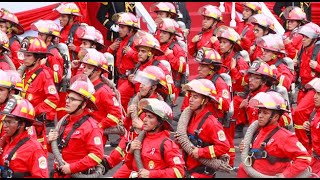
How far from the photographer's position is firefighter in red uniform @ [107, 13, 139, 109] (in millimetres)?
16359

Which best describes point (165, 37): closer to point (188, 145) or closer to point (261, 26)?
point (261, 26)

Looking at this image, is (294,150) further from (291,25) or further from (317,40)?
(291,25)

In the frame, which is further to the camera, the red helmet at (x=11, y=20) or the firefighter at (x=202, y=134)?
the red helmet at (x=11, y=20)

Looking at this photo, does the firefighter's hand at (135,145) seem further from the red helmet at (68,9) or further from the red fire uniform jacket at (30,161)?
the red helmet at (68,9)

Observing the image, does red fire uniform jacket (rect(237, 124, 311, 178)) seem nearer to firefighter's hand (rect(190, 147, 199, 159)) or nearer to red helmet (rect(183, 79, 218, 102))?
firefighter's hand (rect(190, 147, 199, 159))

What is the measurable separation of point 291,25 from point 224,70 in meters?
3.94

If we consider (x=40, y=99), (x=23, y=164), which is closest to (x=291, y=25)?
(x=40, y=99)

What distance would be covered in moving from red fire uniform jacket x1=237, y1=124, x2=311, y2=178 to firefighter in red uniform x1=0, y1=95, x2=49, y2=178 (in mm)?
2479

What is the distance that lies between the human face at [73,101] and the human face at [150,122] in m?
0.88

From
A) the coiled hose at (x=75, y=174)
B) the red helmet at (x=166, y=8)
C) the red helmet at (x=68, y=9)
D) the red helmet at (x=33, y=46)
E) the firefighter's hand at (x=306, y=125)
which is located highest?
the red helmet at (x=33, y=46)

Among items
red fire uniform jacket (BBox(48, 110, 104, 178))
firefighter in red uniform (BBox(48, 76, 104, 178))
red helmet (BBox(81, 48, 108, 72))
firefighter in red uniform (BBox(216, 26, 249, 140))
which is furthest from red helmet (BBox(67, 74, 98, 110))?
firefighter in red uniform (BBox(216, 26, 249, 140))

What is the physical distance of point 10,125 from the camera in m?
10.8

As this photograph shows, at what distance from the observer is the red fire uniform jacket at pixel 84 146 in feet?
36.9

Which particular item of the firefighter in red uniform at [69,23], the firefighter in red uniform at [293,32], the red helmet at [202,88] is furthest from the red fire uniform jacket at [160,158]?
the firefighter in red uniform at [293,32]
